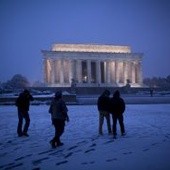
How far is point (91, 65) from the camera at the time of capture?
328 feet

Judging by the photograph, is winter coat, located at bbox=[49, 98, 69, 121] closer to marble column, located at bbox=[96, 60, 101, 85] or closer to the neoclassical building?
the neoclassical building

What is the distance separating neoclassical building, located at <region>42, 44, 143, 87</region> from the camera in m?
92.8

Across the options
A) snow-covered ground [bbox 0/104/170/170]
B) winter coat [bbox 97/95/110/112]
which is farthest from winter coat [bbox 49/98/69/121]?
winter coat [bbox 97/95/110/112]

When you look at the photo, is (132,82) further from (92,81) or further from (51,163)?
(51,163)

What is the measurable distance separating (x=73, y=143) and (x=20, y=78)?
138 meters

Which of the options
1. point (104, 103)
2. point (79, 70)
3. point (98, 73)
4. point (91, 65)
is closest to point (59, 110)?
point (104, 103)

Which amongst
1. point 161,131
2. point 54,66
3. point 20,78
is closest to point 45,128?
point 161,131

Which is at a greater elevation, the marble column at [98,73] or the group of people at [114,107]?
the marble column at [98,73]

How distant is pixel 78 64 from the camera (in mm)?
94250

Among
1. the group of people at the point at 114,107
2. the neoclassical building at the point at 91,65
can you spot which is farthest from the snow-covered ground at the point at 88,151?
the neoclassical building at the point at 91,65

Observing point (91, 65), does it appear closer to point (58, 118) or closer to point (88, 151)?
point (58, 118)

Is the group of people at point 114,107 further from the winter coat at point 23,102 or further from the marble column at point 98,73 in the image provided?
the marble column at point 98,73

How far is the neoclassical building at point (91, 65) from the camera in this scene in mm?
92812

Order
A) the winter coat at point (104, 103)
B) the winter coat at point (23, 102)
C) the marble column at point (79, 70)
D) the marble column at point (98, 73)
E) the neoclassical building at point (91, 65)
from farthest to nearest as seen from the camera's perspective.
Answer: the marble column at point (98, 73), the marble column at point (79, 70), the neoclassical building at point (91, 65), the winter coat at point (23, 102), the winter coat at point (104, 103)
